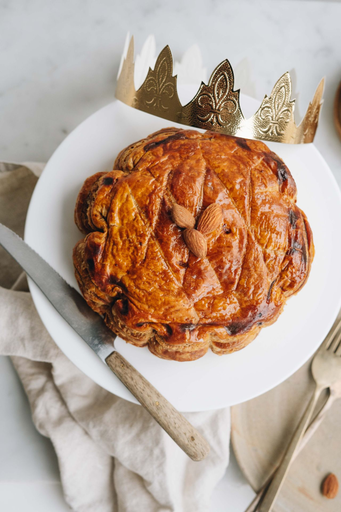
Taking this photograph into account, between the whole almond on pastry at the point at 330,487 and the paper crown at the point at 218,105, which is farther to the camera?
the whole almond on pastry at the point at 330,487

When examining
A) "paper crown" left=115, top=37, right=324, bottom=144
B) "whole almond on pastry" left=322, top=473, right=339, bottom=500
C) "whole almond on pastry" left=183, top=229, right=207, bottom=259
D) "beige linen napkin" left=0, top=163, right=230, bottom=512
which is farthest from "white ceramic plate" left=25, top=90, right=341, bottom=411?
"whole almond on pastry" left=322, top=473, right=339, bottom=500

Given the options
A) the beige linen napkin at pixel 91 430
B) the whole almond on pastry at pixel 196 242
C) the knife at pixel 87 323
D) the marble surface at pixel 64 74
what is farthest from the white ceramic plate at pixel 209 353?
the whole almond on pastry at pixel 196 242

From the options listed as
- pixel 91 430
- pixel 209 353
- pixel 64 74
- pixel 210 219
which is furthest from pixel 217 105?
pixel 91 430

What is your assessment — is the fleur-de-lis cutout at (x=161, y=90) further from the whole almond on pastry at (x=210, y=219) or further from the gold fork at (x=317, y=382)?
the gold fork at (x=317, y=382)

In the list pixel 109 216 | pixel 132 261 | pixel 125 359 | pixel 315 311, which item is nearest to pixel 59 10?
pixel 109 216

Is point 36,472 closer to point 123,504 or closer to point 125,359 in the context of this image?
point 123,504

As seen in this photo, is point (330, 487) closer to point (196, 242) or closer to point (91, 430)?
point (91, 430)
